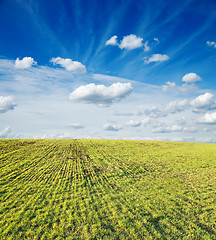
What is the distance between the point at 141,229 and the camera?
1155 cm

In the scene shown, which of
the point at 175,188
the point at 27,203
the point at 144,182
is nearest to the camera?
the point at 27,203

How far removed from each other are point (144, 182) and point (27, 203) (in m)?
15.1

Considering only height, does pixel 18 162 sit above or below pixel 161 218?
above

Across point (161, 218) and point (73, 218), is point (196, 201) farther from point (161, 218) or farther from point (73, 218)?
point (73, 218)

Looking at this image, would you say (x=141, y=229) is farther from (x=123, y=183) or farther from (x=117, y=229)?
(x=123, y=183)

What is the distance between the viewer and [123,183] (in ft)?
70.7

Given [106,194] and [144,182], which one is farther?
[144,182]

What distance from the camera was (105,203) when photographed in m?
15.5

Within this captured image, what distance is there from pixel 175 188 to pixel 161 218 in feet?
27.5

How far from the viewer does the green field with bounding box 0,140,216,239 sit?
446 inches

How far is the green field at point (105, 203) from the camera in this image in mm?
11328

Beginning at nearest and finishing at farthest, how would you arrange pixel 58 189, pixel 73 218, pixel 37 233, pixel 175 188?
pixel 37 233 → pixel 73 218 → pixel 58 189 → pixel 175 188

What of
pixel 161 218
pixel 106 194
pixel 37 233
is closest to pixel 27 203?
pixel 37 233

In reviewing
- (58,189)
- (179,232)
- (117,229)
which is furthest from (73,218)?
(179,232)
